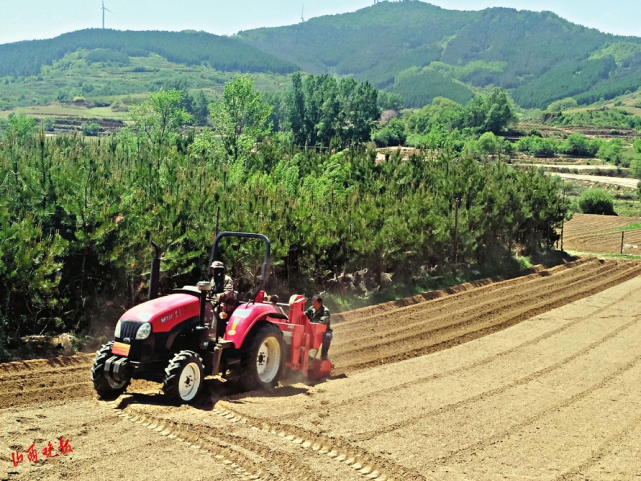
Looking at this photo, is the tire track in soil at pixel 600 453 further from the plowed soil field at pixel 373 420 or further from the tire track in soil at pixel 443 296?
the tire track in soil at pixel 443 296

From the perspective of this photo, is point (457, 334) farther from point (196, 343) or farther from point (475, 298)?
point (196, 343)

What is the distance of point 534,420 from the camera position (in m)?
12.1

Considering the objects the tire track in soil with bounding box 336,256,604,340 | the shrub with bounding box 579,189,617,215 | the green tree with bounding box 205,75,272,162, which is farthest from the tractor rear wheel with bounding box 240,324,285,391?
the shrub with bounding box 579,189,617,215

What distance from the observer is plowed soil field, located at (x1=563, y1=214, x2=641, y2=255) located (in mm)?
48250

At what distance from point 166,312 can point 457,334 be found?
34.5ft

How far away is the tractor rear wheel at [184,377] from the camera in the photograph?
36.1ft

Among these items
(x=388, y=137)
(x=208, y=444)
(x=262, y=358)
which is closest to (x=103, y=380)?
(x=208, y=444)

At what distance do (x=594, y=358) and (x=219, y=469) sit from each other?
11.1 metres

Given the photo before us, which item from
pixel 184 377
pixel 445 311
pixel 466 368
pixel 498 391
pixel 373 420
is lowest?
pixel 445 311

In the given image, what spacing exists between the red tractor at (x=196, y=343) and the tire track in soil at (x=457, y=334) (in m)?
2.36

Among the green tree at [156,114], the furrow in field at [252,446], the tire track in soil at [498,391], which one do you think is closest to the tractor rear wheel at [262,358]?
the furrow in field at [252,446]

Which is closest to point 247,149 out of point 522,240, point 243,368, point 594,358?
point 522,240

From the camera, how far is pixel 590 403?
1345 centimetres

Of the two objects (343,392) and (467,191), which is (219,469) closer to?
(343,392)
